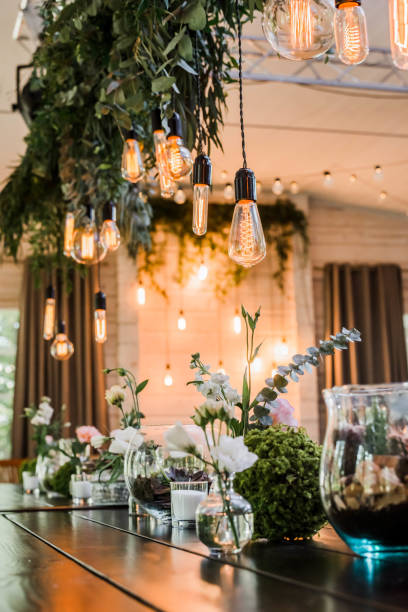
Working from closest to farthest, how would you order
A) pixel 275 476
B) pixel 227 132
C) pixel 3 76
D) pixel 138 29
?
pixel 275 476 → pixel 138 29 → pixel 3 76 → pixel 227 132

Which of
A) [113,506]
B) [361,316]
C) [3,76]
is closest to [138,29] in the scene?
[113,506]

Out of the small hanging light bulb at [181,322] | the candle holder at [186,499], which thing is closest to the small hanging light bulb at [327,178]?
the small hanging light bulb at [181,322]

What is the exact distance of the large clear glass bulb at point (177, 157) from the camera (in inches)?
95.9

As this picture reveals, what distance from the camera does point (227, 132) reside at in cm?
701

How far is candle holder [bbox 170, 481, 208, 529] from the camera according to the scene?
162 cm

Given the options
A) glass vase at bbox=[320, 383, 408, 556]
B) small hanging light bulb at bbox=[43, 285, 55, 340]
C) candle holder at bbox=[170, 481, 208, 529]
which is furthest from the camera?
small hanging light bulb at bbox=[43, 285, 55, 340]

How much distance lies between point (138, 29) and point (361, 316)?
22.7 ft

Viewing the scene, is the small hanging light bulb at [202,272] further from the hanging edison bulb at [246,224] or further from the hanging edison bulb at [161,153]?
the hanging edison bulb at [246,224]

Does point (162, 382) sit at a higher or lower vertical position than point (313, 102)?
lower

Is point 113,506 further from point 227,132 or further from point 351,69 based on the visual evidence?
point 227,132

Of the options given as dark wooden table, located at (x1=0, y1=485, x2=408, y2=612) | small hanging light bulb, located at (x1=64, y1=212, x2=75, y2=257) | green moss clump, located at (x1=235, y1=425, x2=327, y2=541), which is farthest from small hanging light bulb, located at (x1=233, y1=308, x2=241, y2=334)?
green moss clump, located at (x1=235, y1=425, x2=327, y2=541)

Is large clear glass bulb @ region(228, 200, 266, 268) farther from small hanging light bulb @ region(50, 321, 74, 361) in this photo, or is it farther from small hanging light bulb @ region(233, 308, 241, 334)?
small hanging light bulb @ region(233, 308, 241, 334)

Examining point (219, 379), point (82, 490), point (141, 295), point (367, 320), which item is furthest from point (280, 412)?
point (367, 320)

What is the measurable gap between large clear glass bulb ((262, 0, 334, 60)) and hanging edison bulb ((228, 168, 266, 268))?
0.31 meters
